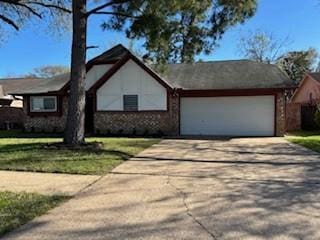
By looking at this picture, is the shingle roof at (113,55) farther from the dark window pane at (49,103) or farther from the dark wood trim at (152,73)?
the dark window pane at (49,103)

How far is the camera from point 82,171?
1013 cm

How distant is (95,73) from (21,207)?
711 inches

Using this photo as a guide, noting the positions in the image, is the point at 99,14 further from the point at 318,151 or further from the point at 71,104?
the point at 318,151

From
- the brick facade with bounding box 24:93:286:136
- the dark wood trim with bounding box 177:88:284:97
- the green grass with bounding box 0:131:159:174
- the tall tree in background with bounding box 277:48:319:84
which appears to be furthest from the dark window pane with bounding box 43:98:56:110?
the tall tree in background with bounding box 277:48:319:84

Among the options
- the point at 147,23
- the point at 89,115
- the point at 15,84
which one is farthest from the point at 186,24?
the point at 15,84

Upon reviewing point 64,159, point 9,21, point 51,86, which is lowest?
point 64,159

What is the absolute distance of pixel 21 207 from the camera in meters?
6.71

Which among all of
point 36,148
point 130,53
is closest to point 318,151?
point 36,148

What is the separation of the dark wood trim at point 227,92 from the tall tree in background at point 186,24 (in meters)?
5.77

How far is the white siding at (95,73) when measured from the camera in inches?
947

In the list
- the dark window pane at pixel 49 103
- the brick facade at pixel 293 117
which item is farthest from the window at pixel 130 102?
the brick facade at pixel 293 117

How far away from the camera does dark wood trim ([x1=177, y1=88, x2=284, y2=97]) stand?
2137cm

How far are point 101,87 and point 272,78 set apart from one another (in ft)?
30.2

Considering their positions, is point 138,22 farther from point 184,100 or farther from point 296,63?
point 296,63
